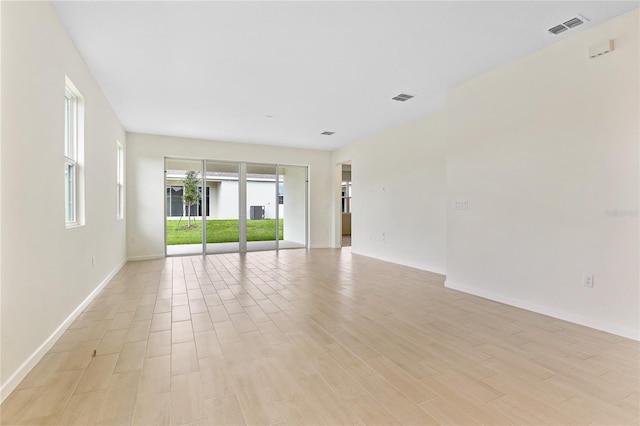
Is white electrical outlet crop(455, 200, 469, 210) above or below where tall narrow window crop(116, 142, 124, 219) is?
below

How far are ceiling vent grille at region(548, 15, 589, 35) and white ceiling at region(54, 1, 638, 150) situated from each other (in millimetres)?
58

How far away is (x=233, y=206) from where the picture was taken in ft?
26.5

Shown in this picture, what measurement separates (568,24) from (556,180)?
1458 mm

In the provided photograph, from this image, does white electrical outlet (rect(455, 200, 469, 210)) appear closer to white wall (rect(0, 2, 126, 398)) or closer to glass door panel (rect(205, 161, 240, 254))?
white wall (rect(0, 2, 126, 398))

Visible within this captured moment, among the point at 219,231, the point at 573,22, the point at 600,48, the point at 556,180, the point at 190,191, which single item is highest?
the point at 573,22

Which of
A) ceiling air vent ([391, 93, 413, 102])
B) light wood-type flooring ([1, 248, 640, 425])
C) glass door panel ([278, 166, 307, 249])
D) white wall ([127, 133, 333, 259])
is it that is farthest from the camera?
glass door panel ([278, 166, 307, 249])

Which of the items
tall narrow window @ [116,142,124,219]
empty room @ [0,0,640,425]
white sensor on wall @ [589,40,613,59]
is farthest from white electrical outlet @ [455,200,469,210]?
tall narrow window @ [116,142,124,219]

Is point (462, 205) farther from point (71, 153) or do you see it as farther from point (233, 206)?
point (233, 206)

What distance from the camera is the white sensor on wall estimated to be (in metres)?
2.77

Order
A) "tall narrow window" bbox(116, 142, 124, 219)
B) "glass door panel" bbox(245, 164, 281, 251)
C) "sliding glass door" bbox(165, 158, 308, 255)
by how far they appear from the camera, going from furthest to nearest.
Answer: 1. "glass door panel" bbox(245, 164, 281, 251)
2. "sliding glass door" bbox(165, 158, 308, 255)
3. "tall narrow window" bbox(116, 142, 124, 219)

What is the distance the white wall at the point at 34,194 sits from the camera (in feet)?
6.17

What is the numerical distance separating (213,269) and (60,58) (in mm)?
3793

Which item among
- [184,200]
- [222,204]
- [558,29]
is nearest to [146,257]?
[184,200]

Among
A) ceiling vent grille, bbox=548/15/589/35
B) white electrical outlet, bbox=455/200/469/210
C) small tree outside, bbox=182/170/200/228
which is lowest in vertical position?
white electrical outlet, bbox=455/200/469/210
